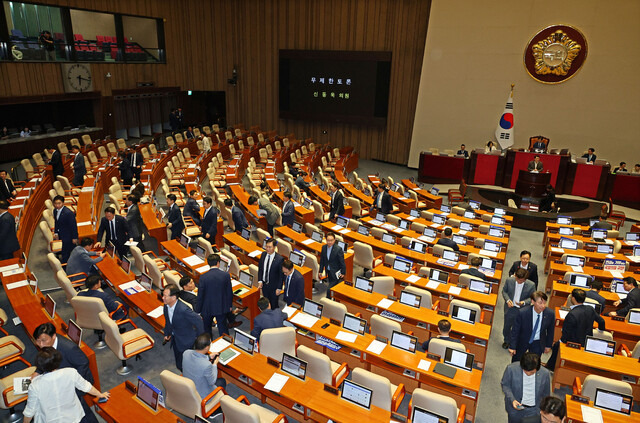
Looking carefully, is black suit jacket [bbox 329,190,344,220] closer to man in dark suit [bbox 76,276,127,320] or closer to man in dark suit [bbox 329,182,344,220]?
man in dark suit [bbox 329,182,344,220]

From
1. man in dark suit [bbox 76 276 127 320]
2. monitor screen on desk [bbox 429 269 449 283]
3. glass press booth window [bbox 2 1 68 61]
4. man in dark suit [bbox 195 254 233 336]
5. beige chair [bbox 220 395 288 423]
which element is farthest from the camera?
glass press booth window [bbox 2 1 68 61]

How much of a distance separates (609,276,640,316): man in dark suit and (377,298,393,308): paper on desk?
11.6 feet

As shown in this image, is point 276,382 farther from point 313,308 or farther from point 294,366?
point 313,308

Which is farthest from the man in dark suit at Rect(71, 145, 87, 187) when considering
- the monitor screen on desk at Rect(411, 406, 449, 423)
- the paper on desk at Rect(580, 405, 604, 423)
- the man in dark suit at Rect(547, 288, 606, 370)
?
the paper on desk at Rect(580, 405, 604, 423)

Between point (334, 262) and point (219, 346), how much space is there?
10.6 feet

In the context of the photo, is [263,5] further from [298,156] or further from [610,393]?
[610,393]

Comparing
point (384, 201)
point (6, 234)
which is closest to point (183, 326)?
point (6, 234)

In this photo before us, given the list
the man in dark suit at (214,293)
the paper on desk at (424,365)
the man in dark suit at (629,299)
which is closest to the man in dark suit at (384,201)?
the man in dark suit at (629,299)

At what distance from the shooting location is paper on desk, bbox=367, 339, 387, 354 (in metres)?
5.82

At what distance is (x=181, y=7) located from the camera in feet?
75.4

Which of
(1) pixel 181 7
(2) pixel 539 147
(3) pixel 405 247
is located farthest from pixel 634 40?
(1) pixel 181 7

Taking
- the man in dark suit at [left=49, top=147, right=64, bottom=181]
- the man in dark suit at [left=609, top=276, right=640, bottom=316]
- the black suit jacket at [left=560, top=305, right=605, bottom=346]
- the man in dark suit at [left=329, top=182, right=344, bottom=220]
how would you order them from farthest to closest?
the man in dark suit at [left=49, top=147, right=64, bottom=181] → the man in dark suit at [left=329, top=182, right=344, bottom=220] → the man in dark suit at [left=609, top=276, right=640, bottom=316] → the black suit jacket at [left=560, top=305, right=605, bottom=346]

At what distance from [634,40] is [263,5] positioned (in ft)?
53.5

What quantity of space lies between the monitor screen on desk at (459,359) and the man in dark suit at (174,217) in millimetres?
6485
